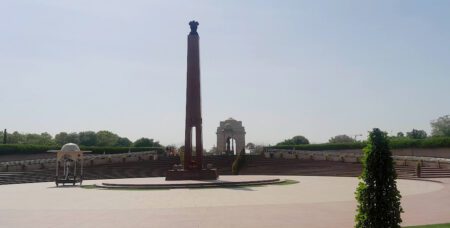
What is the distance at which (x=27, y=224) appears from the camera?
37.7 ft

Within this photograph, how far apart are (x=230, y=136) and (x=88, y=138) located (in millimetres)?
39056

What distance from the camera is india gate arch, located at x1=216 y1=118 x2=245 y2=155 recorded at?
57.3 metres

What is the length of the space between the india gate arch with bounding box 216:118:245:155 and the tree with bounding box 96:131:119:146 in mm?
32306

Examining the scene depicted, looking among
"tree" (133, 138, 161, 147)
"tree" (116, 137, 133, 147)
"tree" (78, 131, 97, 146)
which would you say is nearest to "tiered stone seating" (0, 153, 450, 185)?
"tree" (133, 138, 161, 147)

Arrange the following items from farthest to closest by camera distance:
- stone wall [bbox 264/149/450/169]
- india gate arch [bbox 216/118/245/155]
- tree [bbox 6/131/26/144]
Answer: tree [bbox 6/131/26/144] → india gate arch [bbox 216/118/245/155] → stone wall [bbox 264/149/450/169]

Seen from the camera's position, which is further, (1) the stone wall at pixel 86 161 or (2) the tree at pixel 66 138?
(2) the tree at pixel 66 138

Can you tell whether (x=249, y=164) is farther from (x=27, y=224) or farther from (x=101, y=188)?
(x=27, y=224)

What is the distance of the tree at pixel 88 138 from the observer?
3351 inches

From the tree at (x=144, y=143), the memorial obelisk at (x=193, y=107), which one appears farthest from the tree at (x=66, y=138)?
the memorial obelisk at (x=193, y=107)

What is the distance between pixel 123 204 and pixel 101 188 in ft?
29.9

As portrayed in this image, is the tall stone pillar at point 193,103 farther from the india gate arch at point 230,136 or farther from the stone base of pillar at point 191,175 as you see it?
the india gate arch at point 230,136

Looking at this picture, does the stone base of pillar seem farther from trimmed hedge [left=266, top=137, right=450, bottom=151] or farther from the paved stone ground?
trimmed hedge [left=266, top=137, right=450, bottom=151]

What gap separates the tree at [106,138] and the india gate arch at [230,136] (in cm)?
3231

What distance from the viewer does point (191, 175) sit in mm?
A: 27203
